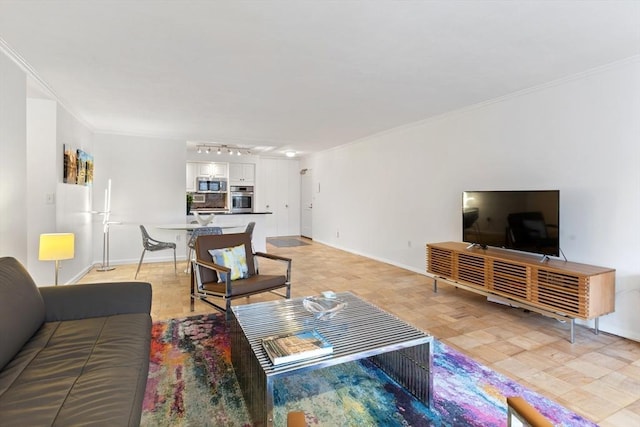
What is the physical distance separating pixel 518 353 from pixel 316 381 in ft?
5.27

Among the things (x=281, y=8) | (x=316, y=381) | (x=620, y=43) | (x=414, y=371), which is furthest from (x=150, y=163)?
(x=620, y=43)

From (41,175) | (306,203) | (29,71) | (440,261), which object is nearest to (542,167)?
(440,261)

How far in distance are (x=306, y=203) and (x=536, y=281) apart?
697 cm

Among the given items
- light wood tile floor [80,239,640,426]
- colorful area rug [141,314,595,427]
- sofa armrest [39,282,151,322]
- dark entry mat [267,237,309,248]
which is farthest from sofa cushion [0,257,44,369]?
dark entry mat [267,237,309,248]

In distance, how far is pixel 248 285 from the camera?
10.1 ft

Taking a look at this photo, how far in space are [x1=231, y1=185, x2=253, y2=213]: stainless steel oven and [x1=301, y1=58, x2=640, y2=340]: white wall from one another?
3919mm

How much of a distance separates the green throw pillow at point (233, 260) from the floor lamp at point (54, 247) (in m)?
1.24

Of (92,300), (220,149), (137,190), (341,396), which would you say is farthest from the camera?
(220,149)

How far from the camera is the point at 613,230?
9.57 ft

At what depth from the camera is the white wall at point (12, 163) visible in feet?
8.33

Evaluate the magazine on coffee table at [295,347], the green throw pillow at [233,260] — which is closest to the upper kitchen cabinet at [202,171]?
the green throw pillow at [233,260]

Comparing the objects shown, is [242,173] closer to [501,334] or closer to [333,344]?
[501,334]

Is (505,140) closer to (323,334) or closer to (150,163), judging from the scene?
(323,334)

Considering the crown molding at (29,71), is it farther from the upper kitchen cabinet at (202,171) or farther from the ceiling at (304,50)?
the upper kitchen cabinet at (202,171)
